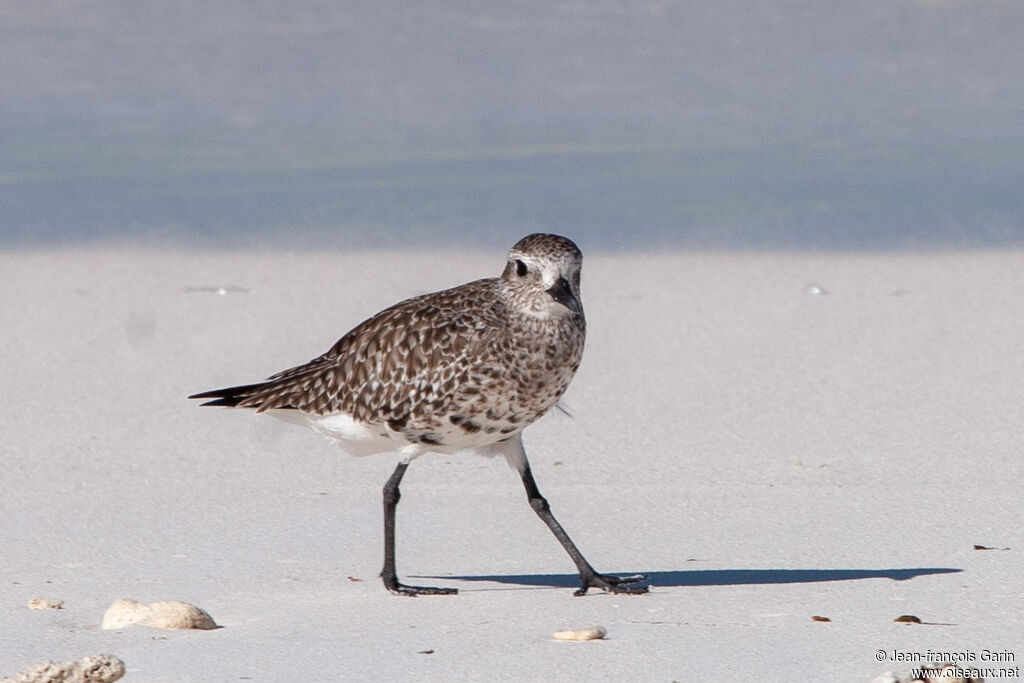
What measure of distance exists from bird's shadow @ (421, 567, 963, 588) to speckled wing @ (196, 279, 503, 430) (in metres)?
0.80

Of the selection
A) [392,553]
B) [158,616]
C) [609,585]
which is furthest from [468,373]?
[158,616]

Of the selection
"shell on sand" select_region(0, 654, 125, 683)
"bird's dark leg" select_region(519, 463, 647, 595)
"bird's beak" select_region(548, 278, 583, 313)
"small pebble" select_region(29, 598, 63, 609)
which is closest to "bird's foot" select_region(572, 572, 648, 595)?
"bird's dark leg" select_region(519, 463, 647, 595)

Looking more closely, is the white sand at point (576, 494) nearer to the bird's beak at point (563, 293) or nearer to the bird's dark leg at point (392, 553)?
the bird's dark leg at point (392, 553)

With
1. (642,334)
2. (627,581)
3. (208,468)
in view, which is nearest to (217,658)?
(627,581)

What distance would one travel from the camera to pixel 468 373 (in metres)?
6.37

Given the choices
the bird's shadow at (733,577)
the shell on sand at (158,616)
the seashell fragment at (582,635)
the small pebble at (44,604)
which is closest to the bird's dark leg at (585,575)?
the bird's shadow at (733,577)

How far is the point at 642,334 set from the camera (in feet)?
36.8

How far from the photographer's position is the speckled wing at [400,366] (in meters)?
6.43

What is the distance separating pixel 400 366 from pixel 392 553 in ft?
2.43

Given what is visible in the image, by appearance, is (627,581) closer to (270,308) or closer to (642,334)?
(642,334)

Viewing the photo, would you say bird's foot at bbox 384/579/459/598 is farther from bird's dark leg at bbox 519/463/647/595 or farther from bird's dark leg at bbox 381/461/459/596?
bird's dark leg at bbox 519/463/647/595

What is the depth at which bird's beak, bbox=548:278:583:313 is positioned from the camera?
6.32 meters

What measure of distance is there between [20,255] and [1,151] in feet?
17.3

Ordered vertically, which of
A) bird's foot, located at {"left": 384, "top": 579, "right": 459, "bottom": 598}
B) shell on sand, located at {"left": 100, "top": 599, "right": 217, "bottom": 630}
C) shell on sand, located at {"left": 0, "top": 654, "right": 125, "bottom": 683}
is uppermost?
bird's foot, located at {"left": 384, "top": 579, "right": 459, "bottom": 598}
